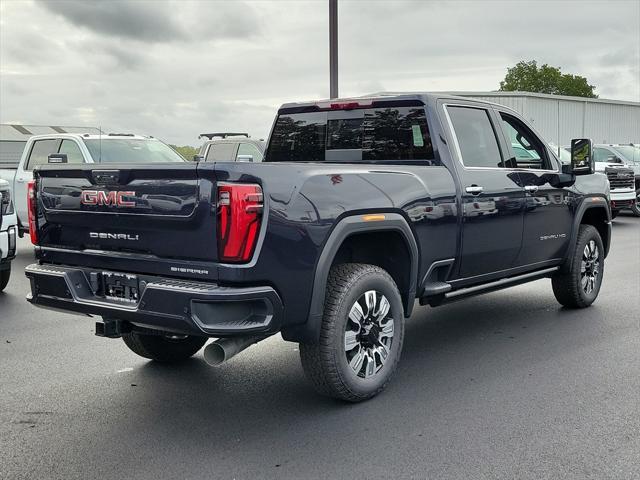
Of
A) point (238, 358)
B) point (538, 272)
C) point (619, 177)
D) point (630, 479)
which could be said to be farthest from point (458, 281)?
point (619, 177)

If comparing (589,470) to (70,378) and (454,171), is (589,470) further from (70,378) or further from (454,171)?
(70,378)

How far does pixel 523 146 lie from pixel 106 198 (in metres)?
3.81

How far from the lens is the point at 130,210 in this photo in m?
4.18

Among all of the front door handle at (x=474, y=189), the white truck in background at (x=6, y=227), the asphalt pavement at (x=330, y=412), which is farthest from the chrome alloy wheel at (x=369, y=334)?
the white truck in background at (x=6, y=227)

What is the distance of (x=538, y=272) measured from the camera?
21.4 feet

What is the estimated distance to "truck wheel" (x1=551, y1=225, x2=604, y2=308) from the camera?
23.1ft

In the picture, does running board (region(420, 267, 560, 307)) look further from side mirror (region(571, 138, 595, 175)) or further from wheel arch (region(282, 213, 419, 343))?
side mirror (region(571, 138, 595, 175))

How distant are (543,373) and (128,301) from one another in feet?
9.49

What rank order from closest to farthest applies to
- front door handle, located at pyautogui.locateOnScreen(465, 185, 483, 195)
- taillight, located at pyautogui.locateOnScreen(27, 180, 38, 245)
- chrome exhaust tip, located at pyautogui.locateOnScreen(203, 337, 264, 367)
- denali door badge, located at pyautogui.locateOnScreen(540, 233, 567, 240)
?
chrome exhaust tip, located at pyautogui.locateOnScreen(203, 337, 264, 367), taillight, located at pyautogui.locateOnScreen(27, 180, 38, 245), front door handle, located at pyautogui.locateOnScreen(465, 185, 483, 195), denali door badge, located at pyautogui.locateOnScreen(540, 233, 567, 240)

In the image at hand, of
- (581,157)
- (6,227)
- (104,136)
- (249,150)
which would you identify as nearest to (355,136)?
(581,157)

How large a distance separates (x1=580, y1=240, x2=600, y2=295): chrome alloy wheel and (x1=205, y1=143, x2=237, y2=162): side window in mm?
10404

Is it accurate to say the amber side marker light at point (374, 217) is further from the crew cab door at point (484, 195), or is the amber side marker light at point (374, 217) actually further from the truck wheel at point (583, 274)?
the truck wheel at point (583, 274)

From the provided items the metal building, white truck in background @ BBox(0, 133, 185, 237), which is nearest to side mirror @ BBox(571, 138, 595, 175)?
white truck in background @ BBox(0, 133, 185, 237)

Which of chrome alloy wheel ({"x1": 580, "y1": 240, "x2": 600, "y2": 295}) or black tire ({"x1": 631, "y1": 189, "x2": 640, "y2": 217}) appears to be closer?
chrome alloy wheel ({"x1": 580, "y1": 240, "x2": 600, "y2": 295})
